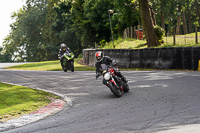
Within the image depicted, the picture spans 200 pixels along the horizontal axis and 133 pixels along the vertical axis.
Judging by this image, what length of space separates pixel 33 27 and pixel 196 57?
63.5 meters

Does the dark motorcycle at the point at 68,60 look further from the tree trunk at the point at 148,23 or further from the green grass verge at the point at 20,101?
the tree trunk at the point at 148,23

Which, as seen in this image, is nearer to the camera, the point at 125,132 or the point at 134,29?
the point at 125,132

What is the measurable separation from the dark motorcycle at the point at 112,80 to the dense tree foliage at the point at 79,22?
17.4 m

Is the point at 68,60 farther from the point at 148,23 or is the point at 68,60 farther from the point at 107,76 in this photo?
the point at 107,76

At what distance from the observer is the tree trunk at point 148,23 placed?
88.9 feet

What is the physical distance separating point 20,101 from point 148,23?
1897 centimetres

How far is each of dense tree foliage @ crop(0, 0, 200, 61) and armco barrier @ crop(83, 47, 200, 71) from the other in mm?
6067

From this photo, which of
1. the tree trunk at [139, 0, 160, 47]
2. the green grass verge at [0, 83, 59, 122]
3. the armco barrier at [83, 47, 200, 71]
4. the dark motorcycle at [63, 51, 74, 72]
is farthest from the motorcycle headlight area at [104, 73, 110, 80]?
the tree trunk at [139, 0, 160, 47]

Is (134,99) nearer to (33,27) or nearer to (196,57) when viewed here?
(196,57)

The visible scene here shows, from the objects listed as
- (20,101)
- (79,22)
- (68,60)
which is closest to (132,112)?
(20,101)

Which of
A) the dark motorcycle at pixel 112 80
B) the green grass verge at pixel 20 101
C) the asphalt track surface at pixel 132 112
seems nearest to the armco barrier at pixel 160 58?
the asphalt track surface at pixel 132 112

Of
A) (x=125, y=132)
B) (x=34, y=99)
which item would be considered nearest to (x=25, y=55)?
(x=34, y=99)

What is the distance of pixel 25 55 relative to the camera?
83.5 metres

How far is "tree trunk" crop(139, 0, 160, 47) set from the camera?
2709 centimetres
